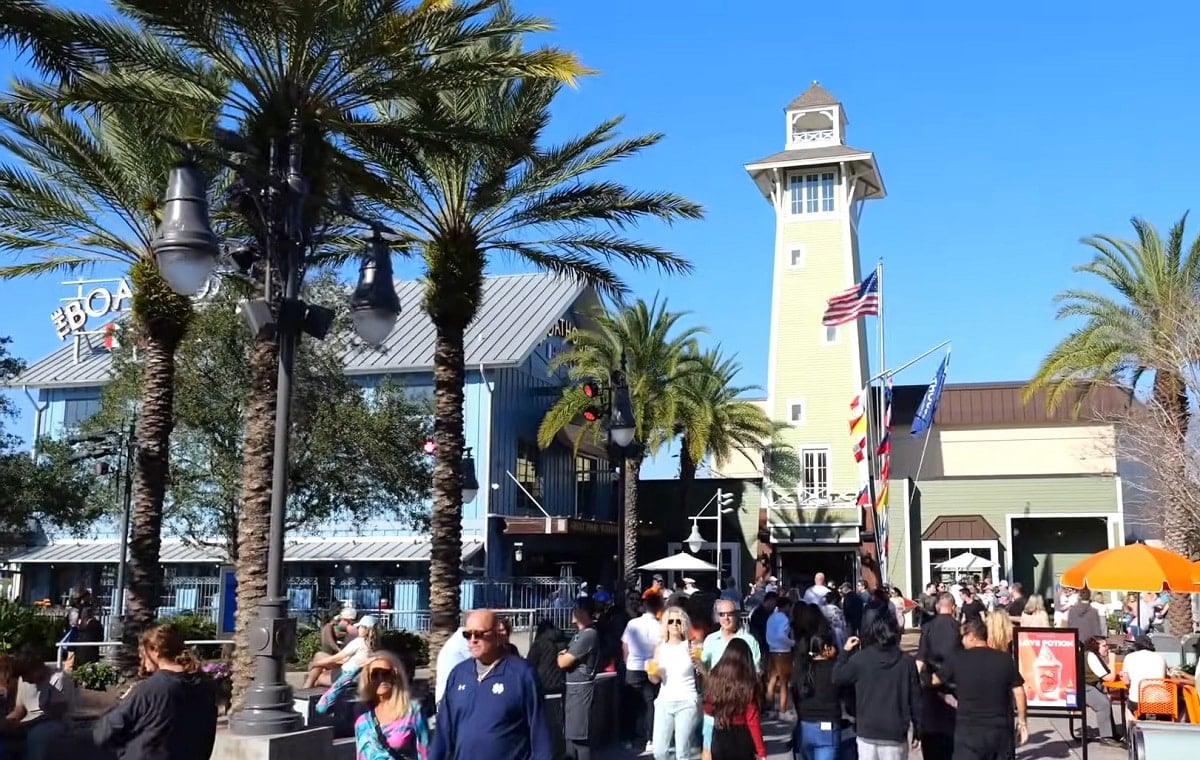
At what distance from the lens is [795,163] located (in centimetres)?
4509

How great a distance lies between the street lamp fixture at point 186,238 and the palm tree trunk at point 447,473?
877 cm

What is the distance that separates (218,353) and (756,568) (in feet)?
75.5

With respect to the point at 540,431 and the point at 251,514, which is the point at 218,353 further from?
the point at 251,514

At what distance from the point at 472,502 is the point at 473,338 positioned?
5527 mm

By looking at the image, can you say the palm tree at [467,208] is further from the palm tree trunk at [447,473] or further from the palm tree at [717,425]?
the palm tree at [717,425]

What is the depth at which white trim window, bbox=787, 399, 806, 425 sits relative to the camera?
44.4 meters

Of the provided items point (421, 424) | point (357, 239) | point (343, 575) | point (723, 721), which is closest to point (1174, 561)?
point (723, 721)

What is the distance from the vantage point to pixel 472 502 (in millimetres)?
36281

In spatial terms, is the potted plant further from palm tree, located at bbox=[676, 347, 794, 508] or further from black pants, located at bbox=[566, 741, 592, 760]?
palm tree, located at bbox=[676, 347, 794, 508]

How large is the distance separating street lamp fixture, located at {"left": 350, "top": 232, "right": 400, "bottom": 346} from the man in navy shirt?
4.39m

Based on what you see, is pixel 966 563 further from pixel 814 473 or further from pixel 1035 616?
pixel 1035 616

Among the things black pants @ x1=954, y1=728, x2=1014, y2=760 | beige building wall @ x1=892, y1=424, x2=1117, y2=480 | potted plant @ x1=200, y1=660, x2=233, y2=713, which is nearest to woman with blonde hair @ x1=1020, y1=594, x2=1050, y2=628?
black pants @ x1=954, y1=728, x2=1014, y2=760

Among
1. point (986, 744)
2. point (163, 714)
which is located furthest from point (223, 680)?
point (986, 744)

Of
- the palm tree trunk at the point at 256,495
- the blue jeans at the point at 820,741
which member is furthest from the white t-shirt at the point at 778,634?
the palm tree trunk at the point at 256,495
